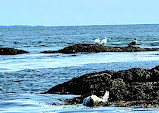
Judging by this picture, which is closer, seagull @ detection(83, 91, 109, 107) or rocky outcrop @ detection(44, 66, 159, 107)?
seagull @ detection(83, 91, 109, 107)

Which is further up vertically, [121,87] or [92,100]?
[121,87]

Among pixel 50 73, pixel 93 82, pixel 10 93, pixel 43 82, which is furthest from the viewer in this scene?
pixel 50 73

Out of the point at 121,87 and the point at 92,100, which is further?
the point at 121,87

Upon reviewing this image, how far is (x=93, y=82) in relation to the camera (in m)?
18.3

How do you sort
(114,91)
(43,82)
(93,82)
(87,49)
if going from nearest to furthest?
1. (114,91)
2. (93,82)
3. (43,82)
4. (87,49)

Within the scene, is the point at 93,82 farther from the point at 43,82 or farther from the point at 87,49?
the point at 87,49

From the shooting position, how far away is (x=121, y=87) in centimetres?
1695

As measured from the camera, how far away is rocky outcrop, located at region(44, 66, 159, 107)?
52.5 ft

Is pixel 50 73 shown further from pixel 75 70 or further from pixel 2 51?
pixel 2 51

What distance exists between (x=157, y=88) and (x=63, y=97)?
329 centimetres

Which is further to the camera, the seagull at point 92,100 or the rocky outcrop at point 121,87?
the rocky outcrop at point 121,87

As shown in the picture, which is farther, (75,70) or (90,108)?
(75,70)

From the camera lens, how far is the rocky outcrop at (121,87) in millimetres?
16016

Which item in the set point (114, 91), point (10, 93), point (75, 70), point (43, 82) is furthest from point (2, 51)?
point (114, 91)
